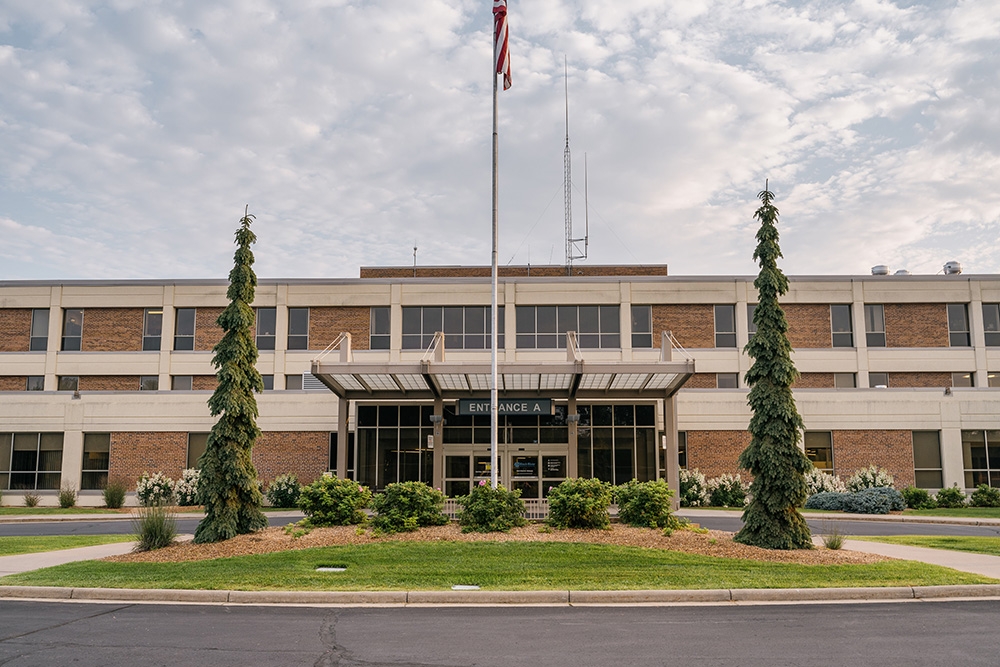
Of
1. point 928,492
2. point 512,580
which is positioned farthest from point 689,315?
point 512,580

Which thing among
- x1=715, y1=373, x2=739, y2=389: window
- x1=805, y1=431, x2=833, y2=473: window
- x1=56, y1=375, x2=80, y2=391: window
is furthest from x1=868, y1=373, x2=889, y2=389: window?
x1=56, y1=375, x2=80, y2=391: window

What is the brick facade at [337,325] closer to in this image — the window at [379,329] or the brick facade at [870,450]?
the window at [379,329]

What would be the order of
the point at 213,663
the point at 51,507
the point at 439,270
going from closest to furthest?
the point at 213,663
the point at 51,507
the point at 439,270

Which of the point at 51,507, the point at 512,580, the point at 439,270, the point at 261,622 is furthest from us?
the point at 439,270

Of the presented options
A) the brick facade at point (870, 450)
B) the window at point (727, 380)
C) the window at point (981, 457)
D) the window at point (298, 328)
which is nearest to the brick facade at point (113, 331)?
Answer: the window at point (298, 328)

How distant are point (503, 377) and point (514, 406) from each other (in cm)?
107

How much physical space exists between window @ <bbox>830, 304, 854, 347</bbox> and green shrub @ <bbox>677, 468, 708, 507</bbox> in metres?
10.5

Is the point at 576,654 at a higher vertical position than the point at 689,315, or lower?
lower

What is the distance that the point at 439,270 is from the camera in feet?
171

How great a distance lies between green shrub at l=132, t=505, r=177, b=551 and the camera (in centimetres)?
1670

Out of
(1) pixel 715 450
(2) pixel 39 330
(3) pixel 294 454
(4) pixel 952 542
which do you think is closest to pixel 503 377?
(3) pixel 294 454

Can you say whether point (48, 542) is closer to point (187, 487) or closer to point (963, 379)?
point (187, 487)

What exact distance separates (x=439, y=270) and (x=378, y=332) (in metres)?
13.8

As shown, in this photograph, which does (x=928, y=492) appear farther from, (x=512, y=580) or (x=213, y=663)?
(x=213, y=663)
